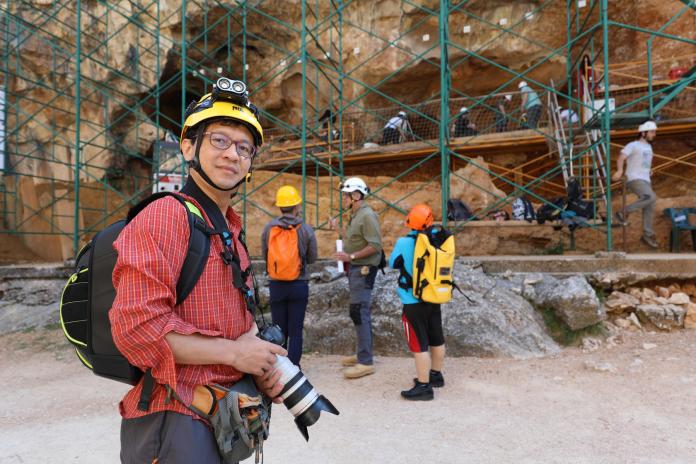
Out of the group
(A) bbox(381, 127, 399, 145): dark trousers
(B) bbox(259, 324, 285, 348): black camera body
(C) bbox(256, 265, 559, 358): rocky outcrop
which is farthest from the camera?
(A) bbox(381, 127, 399, 145): dark trousers

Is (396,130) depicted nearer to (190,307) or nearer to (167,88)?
(167,88)

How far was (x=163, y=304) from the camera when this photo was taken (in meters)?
1.02

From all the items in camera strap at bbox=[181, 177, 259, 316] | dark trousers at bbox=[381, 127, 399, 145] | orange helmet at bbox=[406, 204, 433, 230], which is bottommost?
camera strap at bbox=[181, 177, 259, 316]

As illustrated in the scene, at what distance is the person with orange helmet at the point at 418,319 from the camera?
347 cm

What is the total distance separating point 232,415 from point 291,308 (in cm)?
284

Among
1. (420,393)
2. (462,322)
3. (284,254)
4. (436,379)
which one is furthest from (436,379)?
(284,254)

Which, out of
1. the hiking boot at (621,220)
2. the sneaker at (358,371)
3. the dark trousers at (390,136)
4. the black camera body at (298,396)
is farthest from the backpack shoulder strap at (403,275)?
the dark trousers at (390,136)

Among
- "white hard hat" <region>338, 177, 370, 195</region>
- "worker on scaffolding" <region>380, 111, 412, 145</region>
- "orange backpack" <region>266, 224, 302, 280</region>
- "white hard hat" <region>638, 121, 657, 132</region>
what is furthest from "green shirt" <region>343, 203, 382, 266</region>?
"worker on scaffolding" <region>380, 111, 412, 145</region>

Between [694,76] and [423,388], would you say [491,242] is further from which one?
[423,388]

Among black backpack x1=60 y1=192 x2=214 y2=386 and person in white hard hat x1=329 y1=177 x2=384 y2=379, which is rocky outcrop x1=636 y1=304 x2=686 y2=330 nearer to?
person in white hard hat x1=329 y1=177 x2=384 y2=379

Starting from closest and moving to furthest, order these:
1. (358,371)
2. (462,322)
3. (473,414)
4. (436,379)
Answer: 1. (473,414)
2. (436,379)
3. (358,371)
4. (462,322)

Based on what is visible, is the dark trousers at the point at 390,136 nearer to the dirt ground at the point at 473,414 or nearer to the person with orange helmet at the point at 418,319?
the dirt ground at the point at 473,414

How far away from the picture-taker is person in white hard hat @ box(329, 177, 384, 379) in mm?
4109

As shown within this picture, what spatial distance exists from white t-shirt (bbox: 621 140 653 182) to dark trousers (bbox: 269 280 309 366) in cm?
524
